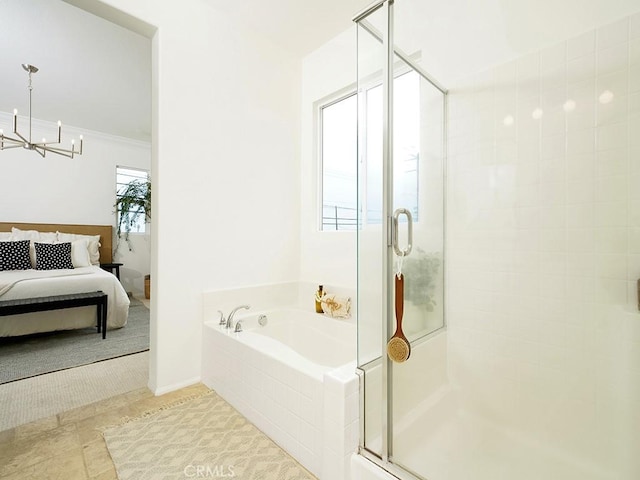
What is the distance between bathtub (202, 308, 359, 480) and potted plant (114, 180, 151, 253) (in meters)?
4.00

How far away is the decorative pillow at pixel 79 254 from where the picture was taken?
431 cm

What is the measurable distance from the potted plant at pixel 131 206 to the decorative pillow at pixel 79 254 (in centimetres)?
96

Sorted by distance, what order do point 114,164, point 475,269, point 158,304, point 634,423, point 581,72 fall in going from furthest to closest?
point 114,164 → point 158,304 → point 475,269 → point 581,72 → point 634,423

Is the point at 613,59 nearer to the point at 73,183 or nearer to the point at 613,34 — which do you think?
the point at 613,34

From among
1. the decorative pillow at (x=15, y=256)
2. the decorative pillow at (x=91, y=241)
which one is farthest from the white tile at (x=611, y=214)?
the decorative pillow at (x=91, y=241)

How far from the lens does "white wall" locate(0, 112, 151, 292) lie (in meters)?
4.51

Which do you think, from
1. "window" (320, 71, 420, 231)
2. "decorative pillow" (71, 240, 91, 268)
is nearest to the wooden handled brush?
"window" (320, 71, 420, 231)

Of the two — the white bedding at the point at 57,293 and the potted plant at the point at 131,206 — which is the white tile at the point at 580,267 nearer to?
the white bedding at the point at 57,293

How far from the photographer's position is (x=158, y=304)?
6.64 ft

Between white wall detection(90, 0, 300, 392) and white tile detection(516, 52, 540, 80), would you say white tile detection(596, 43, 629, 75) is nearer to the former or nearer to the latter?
white tile detection(516, 52, 540, 80)

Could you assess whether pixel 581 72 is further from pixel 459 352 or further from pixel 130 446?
pixel 130 446

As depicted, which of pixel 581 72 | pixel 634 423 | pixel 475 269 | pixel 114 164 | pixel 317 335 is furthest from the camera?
pixel 114 164

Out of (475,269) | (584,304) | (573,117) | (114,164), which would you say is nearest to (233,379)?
(475,269)

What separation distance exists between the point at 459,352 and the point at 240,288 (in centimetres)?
158
